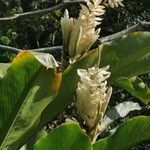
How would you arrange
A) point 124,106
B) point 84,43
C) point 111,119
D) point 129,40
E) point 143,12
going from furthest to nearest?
point 143,12 < point 124,106 < point 111,119 < point 129,40 < point 84,43

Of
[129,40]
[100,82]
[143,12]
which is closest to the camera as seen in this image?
[100,82]

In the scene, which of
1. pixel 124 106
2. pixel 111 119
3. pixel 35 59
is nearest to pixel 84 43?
pixel 35 59

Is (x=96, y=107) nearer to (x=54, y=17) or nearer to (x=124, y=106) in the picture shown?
(x=124, y=106)

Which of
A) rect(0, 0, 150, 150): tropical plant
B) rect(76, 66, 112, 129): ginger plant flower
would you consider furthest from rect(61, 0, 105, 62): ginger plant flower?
rect(76, 66, 112, 129): ginger plant flower

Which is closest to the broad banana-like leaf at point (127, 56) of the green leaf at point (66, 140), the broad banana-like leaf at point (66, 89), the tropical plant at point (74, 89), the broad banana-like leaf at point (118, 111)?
the tropical plant at point (74, 89)

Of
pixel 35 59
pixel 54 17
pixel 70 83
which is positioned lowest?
pixel 54 17

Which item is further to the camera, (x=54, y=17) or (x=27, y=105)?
(x=54, y=17)

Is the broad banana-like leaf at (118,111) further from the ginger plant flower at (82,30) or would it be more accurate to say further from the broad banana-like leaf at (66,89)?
the ginger plant flower at (82,30)

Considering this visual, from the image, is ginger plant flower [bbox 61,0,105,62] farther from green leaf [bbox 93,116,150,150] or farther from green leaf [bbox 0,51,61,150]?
green leaf [bbox 93,116,150,150]
